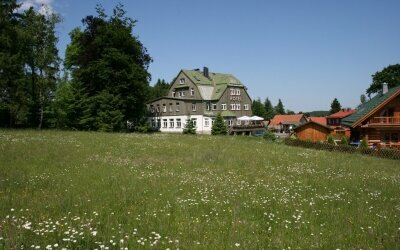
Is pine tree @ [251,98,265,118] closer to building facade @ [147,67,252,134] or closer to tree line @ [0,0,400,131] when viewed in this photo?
building facade @ [147,67,252,134]

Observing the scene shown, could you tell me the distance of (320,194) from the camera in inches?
500

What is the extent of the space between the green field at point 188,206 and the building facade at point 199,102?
172 ft

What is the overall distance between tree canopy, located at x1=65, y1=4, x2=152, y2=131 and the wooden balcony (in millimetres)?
33592

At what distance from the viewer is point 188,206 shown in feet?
33.7

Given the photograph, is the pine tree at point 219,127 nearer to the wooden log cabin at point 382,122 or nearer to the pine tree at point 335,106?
the wooden log cabin at point 382,122

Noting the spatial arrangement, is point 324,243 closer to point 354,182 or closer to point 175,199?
point 175,199

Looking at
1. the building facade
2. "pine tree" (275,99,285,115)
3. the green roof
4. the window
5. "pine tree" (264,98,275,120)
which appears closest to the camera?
the building facade

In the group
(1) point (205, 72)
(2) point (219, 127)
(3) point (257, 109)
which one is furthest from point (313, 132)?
(3) point (257, 109)

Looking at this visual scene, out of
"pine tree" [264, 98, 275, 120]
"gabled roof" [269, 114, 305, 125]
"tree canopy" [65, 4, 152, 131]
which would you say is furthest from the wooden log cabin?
"pine tree" [264, 98, 275, 120]

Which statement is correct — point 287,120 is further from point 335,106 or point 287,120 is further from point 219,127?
point 219,127

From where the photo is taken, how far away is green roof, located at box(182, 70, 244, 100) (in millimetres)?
75938

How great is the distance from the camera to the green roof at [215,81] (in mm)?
75938

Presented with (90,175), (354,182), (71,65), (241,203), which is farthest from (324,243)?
(71,65)

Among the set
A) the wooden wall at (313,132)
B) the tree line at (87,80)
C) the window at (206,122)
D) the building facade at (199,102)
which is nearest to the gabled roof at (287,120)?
the building facade at (199,102)
